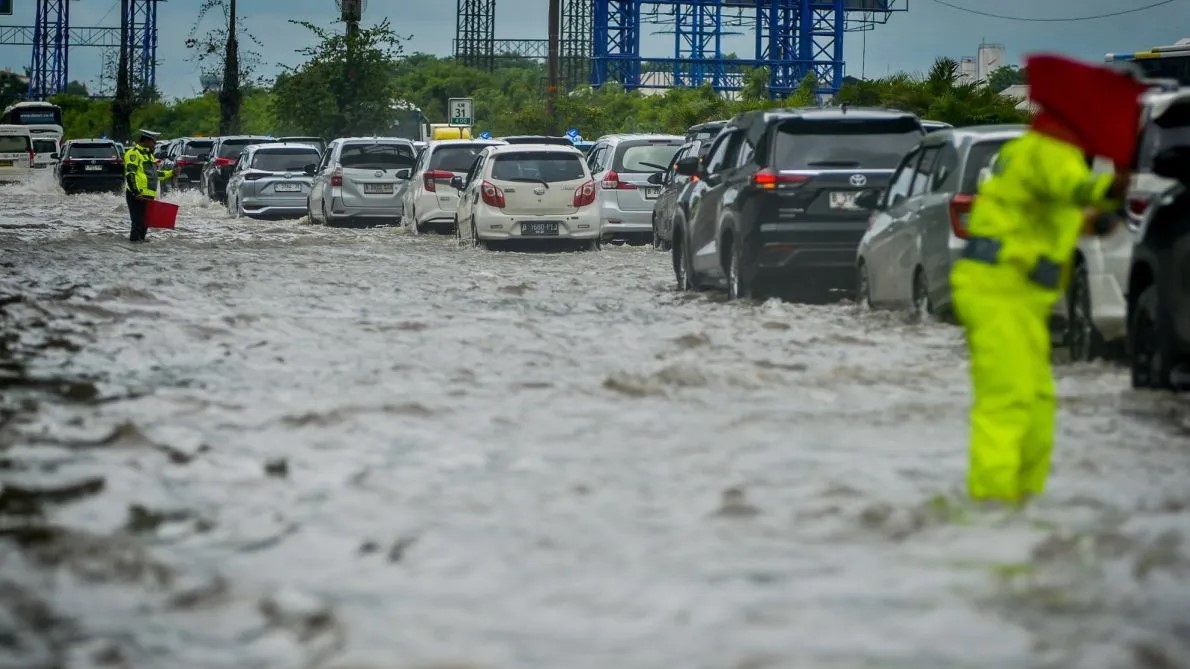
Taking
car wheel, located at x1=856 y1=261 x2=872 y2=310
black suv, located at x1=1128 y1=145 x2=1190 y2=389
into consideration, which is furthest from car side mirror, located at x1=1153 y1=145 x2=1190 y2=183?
car wheel, located at x1=856 y1=261 x2=872 y2=310

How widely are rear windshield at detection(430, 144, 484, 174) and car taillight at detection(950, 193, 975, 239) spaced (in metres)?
18.1

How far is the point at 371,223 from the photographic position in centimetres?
3506

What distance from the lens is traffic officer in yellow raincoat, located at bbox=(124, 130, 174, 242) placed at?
91.6ft

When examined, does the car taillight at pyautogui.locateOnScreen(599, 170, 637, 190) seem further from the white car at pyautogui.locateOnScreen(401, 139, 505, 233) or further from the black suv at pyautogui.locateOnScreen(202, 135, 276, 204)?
the black suv at pyautogui.locateOnScreen(202, 135, 276, 204)

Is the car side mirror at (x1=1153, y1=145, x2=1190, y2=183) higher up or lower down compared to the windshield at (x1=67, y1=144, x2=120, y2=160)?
lower down

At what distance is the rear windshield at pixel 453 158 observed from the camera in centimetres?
3152

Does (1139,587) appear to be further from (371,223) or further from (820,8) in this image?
(820,8)

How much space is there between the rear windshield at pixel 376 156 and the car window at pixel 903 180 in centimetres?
1914

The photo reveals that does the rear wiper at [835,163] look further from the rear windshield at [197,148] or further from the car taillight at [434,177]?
the rear windshield at [197,148]

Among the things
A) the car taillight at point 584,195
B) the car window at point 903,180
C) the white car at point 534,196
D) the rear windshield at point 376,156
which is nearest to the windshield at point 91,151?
the rear windshield at point 376,156

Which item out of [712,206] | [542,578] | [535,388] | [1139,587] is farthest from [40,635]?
[712,206]

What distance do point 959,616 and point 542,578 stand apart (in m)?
1.33

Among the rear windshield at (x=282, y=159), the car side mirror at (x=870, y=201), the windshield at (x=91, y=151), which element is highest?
the windshield at (x=91, y=151)

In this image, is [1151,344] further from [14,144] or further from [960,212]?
[14,144]
